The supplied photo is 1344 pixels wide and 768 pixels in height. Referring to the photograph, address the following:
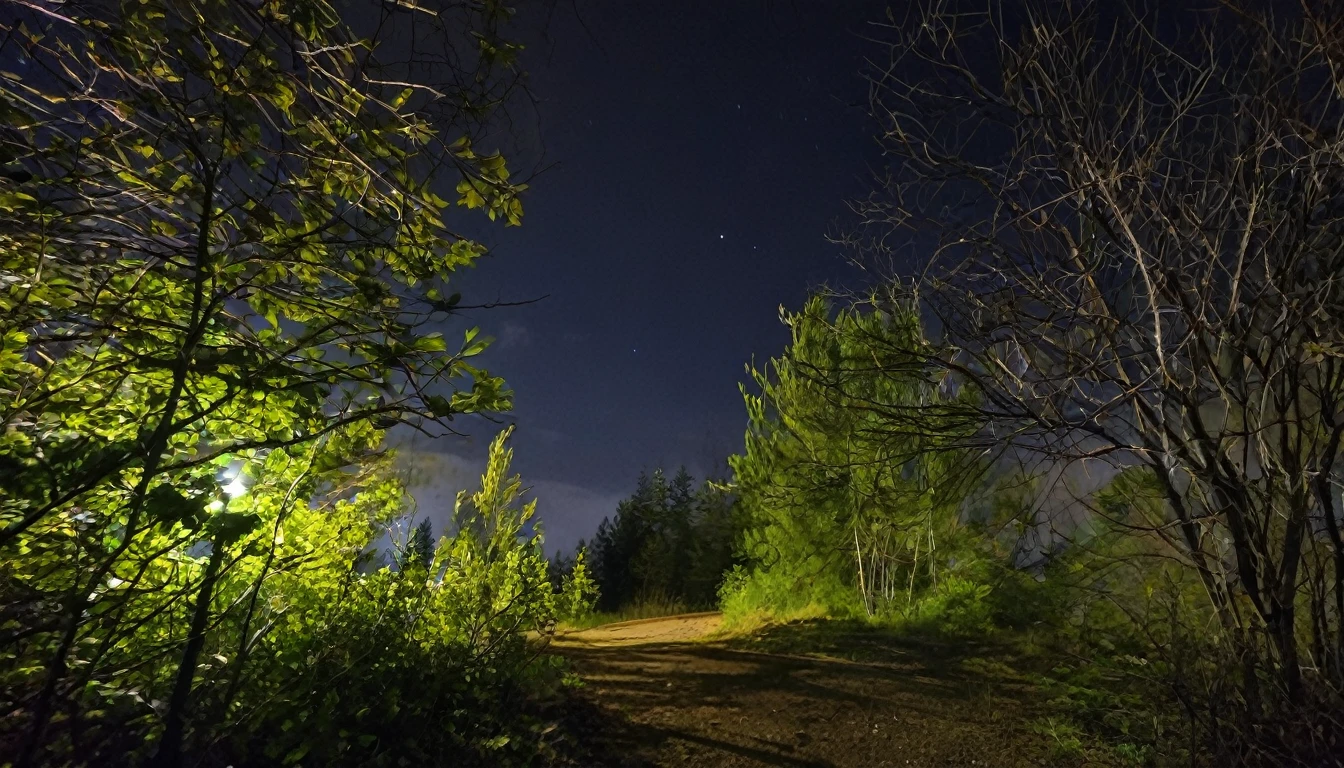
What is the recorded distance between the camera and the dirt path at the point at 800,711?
4.71 meters

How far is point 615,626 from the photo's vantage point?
14.1m

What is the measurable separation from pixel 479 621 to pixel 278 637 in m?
1.59

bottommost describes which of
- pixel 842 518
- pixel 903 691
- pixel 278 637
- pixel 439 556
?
pixel 903 691

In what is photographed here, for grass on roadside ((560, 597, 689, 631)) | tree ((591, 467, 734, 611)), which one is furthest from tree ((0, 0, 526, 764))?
tree ((591, 467, 734, 611))

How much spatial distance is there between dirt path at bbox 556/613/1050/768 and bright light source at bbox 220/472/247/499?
10.3 ft

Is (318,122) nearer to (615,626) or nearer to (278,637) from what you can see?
(278,637)

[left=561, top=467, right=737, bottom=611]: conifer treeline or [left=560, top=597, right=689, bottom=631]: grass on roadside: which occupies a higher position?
[left=561, top=467, right=737, bottom=611]: conifer treeline

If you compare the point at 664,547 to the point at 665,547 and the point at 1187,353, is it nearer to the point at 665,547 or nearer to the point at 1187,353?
the point at 665,547

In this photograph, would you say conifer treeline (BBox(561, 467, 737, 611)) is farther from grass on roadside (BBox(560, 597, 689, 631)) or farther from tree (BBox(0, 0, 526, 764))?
tree (BBox(0, 0, 526, 764))

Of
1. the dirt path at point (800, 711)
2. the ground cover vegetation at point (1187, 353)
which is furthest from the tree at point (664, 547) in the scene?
the ground cover vegetation at point (1187, 353)

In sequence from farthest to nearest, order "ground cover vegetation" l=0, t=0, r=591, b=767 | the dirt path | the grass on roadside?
the grass on roadside
the dirt path
"ground cover vegetation" l=0, t=0, r=591, b=767

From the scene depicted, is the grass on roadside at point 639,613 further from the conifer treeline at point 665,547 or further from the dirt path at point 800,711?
the dirt path at point 800,711

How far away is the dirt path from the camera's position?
4.71 m

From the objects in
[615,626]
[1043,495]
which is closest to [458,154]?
[1043,495]
